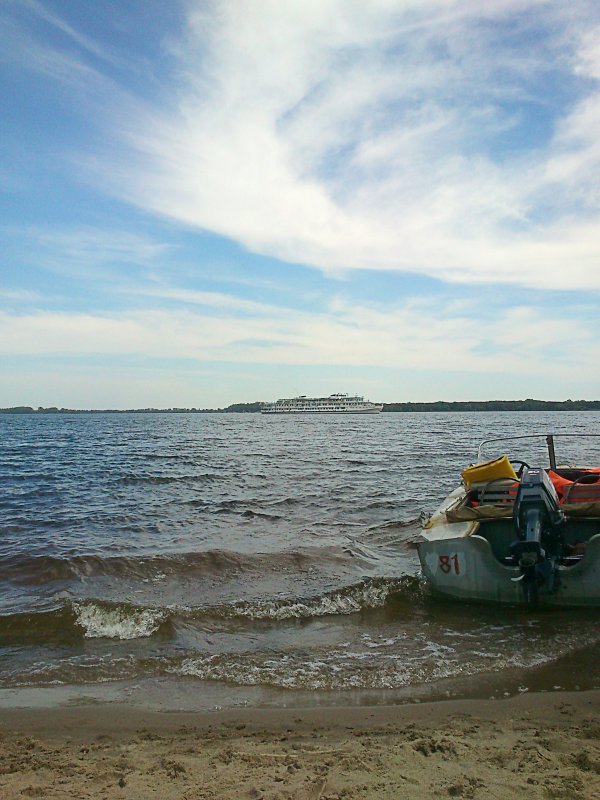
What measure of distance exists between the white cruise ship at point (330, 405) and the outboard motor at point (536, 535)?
417 feet

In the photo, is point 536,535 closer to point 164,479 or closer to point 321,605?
point 321,605

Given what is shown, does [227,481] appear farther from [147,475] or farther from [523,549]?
[523,549]

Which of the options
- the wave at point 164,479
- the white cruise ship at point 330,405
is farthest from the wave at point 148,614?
the white cruise ship at point 330,405

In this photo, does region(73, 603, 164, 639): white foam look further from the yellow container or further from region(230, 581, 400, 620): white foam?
the yellow container

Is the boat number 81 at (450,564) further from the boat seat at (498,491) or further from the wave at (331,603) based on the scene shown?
the boat seat at (498,491)

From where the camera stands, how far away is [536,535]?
651 centimetres

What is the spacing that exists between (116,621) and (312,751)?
3.82 m

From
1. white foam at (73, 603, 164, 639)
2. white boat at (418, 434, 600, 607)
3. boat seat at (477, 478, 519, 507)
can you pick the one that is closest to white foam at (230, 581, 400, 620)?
white boat at (418, 434, 600, 607)

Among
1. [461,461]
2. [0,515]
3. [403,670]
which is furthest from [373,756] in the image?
[461,461]

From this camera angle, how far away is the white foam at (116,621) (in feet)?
21.2

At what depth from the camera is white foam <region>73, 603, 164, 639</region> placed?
6.46 metres

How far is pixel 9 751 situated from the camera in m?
3.83

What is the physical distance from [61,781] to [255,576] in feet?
18.0

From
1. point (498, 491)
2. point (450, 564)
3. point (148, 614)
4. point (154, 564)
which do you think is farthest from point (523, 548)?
point (154, 564)
